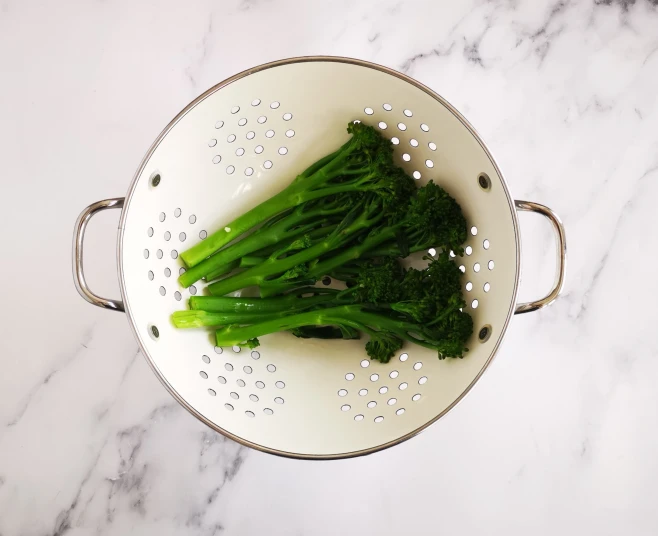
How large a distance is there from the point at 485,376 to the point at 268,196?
0.71 metres

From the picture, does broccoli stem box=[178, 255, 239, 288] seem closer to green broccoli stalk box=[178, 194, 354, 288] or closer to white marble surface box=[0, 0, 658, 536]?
green broccoli stalk box=[178, 194, 354, 288]

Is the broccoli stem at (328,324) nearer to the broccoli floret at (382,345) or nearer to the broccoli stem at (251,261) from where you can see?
the broccoli floret at (382,345)

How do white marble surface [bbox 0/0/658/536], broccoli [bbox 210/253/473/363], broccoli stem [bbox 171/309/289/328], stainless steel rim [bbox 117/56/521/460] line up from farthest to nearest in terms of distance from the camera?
white marble surface [bbox 0/0/658/536]
broccoli stem [bbox 171/309/289/328]
broccoli [bbox 210/253/473/363]
stainless steel rim [bbox 117/56/521/460]

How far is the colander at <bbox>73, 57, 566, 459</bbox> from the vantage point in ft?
4.17

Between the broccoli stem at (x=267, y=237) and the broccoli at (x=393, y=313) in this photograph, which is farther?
the broccoli stem at (x=267, y=237)

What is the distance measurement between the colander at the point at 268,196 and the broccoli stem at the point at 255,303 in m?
0.06

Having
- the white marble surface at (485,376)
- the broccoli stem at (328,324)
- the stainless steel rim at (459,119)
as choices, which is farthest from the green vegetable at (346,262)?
the white marble surface at (485,376)

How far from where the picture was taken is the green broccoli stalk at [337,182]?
137 centimetres

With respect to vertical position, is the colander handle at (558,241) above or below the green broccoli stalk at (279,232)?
above

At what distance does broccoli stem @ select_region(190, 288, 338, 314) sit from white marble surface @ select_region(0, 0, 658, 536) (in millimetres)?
265

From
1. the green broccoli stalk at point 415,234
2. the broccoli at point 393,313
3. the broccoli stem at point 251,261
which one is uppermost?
the green broccoli stalk at point 415,234

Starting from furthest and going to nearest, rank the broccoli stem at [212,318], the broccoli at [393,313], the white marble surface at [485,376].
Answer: the white marble surface at [485,376] → the broccoli stem at [212,318] → the broccoli at [393,313]

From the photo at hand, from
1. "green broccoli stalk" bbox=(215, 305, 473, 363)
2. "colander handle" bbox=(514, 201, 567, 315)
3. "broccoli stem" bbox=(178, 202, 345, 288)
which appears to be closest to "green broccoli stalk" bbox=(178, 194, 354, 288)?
"broccoli stem" bbox=(178, 202, 345, 288)

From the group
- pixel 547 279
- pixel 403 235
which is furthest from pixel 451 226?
pixel 547 279
